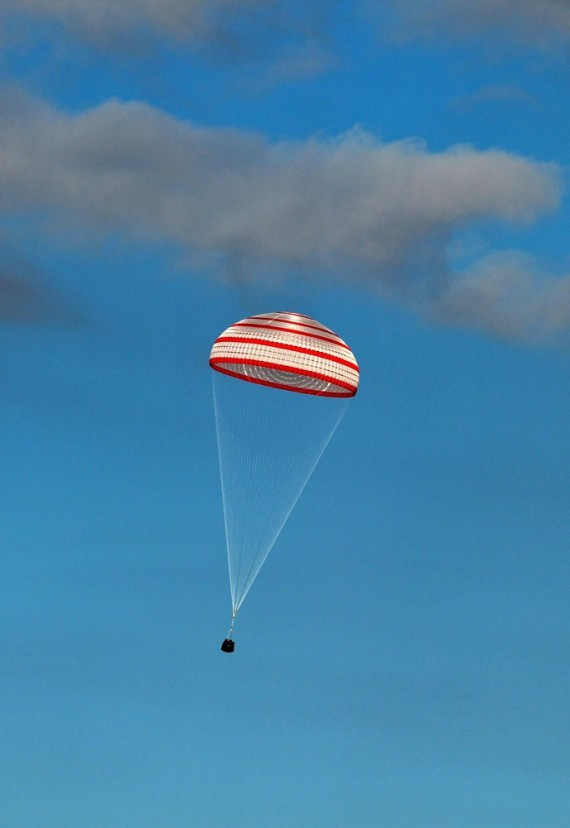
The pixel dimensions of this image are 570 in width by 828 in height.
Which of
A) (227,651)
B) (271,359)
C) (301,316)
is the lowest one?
(227,651)

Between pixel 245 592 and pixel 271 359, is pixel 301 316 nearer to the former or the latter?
pixel 271 359

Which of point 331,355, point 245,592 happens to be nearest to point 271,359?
point 331,355

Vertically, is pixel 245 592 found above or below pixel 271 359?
below

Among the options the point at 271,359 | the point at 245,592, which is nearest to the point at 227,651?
the point at 245,592

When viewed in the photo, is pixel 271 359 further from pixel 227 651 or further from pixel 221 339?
pixel 227 651

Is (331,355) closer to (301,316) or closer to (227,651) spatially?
(301,316)
